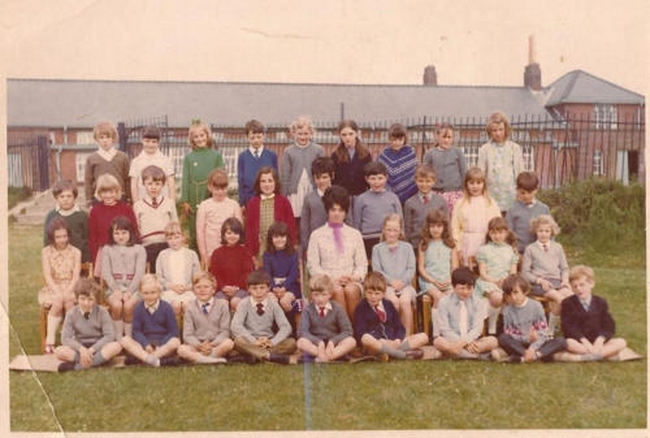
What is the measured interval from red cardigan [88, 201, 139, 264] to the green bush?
8.96 ft

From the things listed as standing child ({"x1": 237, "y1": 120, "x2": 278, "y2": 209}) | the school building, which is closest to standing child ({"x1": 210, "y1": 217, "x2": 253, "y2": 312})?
standing child ({"x1": 237, "y1": 120, "x2": 278, "y2": 209})

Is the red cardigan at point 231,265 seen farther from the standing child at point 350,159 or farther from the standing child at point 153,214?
the standing child at point 350,159

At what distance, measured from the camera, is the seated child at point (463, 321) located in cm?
355

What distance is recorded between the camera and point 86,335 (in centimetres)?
355

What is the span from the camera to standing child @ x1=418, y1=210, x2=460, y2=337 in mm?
3742

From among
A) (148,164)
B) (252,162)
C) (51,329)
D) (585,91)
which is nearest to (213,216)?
(252,162)

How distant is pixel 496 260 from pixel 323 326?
1096mm

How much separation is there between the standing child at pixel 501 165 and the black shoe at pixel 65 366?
2.64m

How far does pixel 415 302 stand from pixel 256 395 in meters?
1.06

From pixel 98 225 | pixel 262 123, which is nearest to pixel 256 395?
pixel 98 225

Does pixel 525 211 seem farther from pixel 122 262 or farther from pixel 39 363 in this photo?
pixel 39 363

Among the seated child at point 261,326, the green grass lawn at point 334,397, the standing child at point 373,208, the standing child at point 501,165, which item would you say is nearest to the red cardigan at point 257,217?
the seated child at point 261,326

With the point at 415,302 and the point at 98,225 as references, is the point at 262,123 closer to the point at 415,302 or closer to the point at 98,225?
the point at 98,225

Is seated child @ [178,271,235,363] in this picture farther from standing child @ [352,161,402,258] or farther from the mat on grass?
standing child @ [352,161,402,258]
